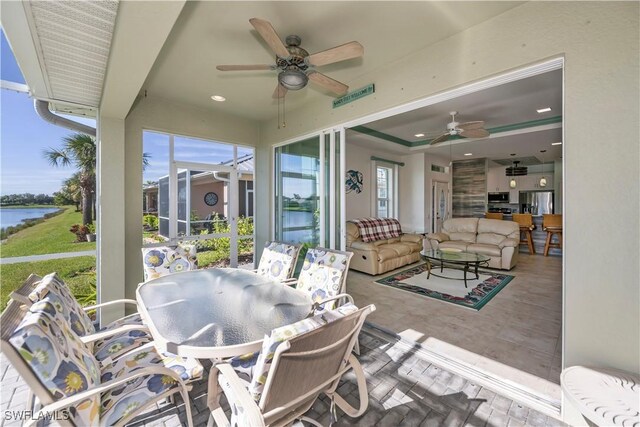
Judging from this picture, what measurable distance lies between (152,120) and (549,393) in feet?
16.5

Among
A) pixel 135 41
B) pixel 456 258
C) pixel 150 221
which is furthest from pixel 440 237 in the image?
pixel 135 41

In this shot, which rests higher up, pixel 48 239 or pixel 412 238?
pixel 48 239

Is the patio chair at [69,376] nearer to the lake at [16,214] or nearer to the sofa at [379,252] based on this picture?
the lake at [16,214]

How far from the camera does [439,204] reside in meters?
8.09

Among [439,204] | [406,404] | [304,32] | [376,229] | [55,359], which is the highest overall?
[304,32]

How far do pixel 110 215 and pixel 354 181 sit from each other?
15.2 ft

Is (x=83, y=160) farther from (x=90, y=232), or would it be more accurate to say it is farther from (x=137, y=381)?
(x=137, y=381)

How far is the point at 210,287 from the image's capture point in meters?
2.19

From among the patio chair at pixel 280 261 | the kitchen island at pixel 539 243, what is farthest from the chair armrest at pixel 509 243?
the patio chair at pixel 280 261

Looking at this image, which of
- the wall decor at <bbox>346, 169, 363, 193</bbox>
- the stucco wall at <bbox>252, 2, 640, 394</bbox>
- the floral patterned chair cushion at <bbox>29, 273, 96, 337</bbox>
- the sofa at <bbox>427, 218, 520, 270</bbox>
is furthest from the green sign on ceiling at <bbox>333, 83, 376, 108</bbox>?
the sofa at <bbox>427, 218, 520, 270</bbox>

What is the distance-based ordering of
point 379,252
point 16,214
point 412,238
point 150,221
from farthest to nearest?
point 412,238 < point 379,252 < point 150,221 < point 16,214

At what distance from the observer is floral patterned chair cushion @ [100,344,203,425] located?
→ 4.00ft

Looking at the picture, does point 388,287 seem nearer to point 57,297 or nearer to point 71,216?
point 57,297

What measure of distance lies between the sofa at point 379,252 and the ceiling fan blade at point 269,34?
3683 mm
